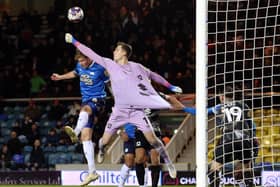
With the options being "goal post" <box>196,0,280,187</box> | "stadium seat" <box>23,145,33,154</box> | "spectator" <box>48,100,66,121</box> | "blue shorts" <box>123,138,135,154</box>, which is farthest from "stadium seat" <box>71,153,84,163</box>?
"blue shorts" <box>123,138,135,154</box>

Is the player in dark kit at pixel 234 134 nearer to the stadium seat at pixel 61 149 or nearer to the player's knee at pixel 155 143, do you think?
the player's knee at pixel 155 143

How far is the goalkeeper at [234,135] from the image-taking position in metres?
9.20

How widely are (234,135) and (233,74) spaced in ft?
2.40

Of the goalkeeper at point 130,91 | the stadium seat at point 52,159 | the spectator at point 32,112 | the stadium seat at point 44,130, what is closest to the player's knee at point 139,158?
the goalkeeper at point 130,91

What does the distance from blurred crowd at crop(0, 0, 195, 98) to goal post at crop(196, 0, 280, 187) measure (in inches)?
134

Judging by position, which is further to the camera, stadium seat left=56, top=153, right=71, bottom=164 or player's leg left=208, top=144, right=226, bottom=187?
stadium seat left=56, top=153, right=71, bottom=164

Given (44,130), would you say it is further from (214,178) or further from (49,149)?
(214,178)

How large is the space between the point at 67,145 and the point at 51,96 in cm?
197

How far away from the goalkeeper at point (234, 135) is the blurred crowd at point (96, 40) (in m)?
7.34

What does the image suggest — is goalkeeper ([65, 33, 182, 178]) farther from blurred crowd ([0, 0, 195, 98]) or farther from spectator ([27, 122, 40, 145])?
spectator ([27, 122, 40, 145])

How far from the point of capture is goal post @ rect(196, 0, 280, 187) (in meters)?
6.76

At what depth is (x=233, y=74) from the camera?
9.32 metres

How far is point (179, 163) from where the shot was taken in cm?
1558

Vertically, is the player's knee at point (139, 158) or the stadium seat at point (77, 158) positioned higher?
the player's knee at point (139, 158)
